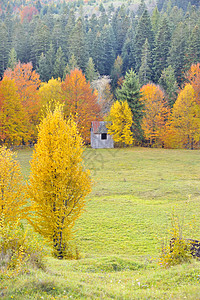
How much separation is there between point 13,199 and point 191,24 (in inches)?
2919

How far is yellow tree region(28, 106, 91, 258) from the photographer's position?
34.3 ft

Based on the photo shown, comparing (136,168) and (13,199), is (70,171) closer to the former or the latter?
(13,199)

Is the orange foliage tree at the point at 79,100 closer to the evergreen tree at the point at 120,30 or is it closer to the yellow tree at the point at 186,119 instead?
the yellow tree at the point at 186,119

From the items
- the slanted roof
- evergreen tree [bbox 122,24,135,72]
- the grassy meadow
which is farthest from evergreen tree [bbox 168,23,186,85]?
the grassy meadow

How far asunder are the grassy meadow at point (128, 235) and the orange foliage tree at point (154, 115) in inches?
414

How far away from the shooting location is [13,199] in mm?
12273

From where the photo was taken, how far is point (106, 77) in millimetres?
74062

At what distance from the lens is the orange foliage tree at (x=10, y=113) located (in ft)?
133

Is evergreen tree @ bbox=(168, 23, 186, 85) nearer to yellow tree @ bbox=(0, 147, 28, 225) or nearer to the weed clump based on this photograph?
yellow tree @ bbox=(0, 147, 28, 225)

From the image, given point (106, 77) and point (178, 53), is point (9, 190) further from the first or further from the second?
point (106, 77)

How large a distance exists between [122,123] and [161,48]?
32.3 meters

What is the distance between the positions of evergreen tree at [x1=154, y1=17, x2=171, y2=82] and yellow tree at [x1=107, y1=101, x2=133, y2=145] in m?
23.3

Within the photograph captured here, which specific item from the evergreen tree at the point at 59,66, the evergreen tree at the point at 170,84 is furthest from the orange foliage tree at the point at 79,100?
the evergreen tree at the point at 59,66

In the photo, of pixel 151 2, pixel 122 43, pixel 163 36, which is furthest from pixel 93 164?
pixel 151 2
